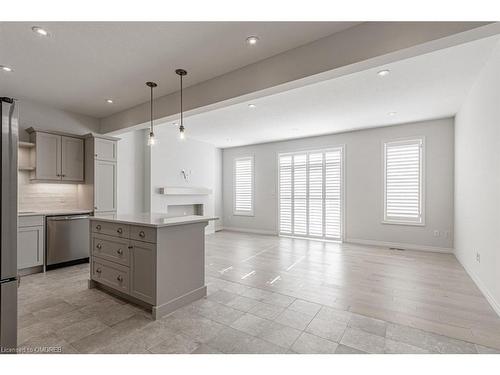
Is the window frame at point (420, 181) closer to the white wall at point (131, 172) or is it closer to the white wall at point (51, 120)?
the white wall at point (131, 172)

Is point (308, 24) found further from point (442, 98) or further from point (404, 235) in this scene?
point (404, 235)

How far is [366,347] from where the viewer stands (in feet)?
6.49

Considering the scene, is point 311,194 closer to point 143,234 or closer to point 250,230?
point 250,230

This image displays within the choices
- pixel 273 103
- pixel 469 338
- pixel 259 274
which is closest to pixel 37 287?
pixel 259 274

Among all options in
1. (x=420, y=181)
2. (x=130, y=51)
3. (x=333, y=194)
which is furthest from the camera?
(x=333, y=194)

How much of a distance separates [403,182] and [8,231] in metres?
6.24

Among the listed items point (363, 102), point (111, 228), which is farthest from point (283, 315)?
point (363, 102)

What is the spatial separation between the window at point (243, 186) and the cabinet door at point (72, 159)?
4.41 meters

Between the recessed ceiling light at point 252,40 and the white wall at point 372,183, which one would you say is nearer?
the recessed ceiling light at point 252,40

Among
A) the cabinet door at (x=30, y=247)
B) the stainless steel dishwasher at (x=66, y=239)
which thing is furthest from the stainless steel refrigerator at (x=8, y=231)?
the stainless steel dishwasher at (x=66, y=239)

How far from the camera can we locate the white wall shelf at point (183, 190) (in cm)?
596

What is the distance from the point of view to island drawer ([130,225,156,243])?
2.44 metres

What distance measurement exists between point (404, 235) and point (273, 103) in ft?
13.4

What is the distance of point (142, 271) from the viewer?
2541mm
